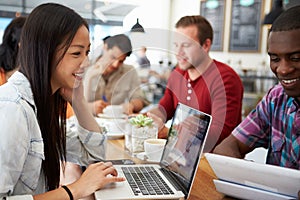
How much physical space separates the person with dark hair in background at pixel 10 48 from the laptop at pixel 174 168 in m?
1.29

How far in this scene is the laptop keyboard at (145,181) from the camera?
0.88 meters

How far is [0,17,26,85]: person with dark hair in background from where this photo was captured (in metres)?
2.03

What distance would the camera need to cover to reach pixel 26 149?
0.79 m

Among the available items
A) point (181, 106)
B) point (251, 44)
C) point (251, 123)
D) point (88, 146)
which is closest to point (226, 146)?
point (251, 123)

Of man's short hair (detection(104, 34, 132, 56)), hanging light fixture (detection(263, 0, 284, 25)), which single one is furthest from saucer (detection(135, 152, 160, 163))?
hanging light fixture (detection(263, 0, 284, 25))

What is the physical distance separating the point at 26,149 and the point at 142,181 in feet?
1.15

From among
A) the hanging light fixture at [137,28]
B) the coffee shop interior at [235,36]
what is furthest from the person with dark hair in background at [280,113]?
the coffee shop interior at [235,36]

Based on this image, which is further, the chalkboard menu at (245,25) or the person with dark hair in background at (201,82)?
the chalkboard menu at (245,25)

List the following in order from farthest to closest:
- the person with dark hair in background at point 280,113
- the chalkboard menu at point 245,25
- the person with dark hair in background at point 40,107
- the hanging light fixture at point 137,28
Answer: the chalkboard menu at point 245,25, the hanging light fixture at point 137,28, the person with dark hair in background at point 280,113, the person with dark hair in background at point 40,107

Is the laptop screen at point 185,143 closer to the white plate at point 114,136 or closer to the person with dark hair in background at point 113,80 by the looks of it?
the white plate at point 114,136

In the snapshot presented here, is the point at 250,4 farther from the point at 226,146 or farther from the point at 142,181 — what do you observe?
the point at 142,181

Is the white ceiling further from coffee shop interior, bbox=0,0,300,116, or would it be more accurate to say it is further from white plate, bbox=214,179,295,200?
coffee shop interior, bbox=0,0,300,116

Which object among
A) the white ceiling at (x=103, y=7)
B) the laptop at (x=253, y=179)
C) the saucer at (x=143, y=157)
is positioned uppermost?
the white ceiling at (x=103, y=7)

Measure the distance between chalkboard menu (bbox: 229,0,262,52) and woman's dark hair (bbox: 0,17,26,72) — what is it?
2.99 metres
